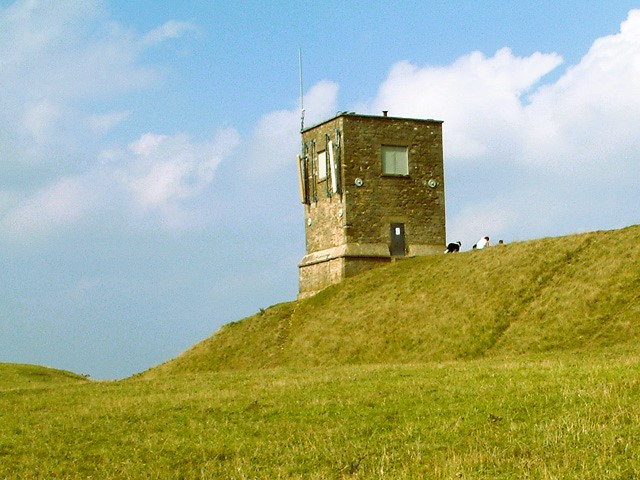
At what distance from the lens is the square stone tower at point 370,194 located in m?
52.8

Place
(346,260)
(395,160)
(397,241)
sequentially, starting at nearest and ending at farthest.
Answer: (346,260)
(397,241)
(395,160)

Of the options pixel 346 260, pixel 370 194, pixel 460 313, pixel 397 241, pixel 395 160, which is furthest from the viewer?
pixel 395 160

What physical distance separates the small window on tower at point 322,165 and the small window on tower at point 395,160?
11.6ft

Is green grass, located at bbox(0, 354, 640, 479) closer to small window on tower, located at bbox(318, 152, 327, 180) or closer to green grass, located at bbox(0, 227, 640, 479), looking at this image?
green grass, located at bbox(0, 227, 640, 479)

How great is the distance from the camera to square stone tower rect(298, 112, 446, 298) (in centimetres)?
5278

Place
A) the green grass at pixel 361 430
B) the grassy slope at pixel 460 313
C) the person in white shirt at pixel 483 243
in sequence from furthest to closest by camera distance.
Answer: the person in white shirt at pixel 483 243
the grassy slope at pixel 460 313
the green grass at pixel 361 430

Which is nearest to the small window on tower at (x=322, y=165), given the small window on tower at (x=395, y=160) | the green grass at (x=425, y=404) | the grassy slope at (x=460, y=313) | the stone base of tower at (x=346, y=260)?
A: the small window on tower at (x=395, y=160)

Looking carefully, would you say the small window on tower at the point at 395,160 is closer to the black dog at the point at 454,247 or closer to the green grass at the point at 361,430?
the black dog at the point at 454,247

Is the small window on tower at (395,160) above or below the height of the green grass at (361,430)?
above

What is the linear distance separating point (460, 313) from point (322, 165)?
1688 cm

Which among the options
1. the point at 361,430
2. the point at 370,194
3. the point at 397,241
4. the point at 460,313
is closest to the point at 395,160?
the point at 370,194

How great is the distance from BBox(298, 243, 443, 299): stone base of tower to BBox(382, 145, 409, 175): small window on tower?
14.8ft

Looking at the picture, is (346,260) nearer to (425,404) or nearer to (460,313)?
(460,313)

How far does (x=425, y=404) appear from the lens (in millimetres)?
20453
